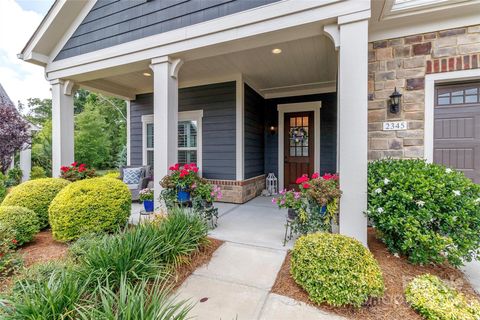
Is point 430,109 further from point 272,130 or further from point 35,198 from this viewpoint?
point 35,198

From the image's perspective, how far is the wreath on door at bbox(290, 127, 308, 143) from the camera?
21.8ft

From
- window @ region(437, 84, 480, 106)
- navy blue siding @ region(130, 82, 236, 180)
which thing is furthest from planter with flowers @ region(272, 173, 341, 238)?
navy blue siding @ region(130, 82, 236, 180)

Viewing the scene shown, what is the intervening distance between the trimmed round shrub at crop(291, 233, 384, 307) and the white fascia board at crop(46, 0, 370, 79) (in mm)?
2658

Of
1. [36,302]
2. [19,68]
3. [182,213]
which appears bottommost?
[36,302]

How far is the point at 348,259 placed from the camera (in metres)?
1.97

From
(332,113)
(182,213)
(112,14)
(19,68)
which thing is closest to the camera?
(182,213)

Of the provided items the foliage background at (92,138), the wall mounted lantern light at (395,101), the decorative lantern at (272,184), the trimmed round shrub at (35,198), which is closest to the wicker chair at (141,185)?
the trimmed round shrub at (35,198)

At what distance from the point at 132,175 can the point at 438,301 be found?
20.5 ft

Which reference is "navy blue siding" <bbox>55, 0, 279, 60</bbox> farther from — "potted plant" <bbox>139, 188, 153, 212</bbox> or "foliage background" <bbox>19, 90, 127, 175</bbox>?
"foliage background" <bbox>19, 90, 127, 175</bbox>

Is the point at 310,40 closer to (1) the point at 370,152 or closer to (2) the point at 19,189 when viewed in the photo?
(1) the point at 370,152

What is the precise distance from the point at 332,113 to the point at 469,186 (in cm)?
420

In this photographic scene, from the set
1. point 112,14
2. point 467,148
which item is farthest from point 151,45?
point 467,148

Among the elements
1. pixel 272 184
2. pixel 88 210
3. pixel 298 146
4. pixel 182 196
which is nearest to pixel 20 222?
pixel 88 210

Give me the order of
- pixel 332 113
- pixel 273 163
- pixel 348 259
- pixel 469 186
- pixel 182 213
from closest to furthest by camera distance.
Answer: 1. pixel 348 259
2. pixel 469 186
3. pixel 182 213
4. pixel 332 113
5. pixel 273 163
